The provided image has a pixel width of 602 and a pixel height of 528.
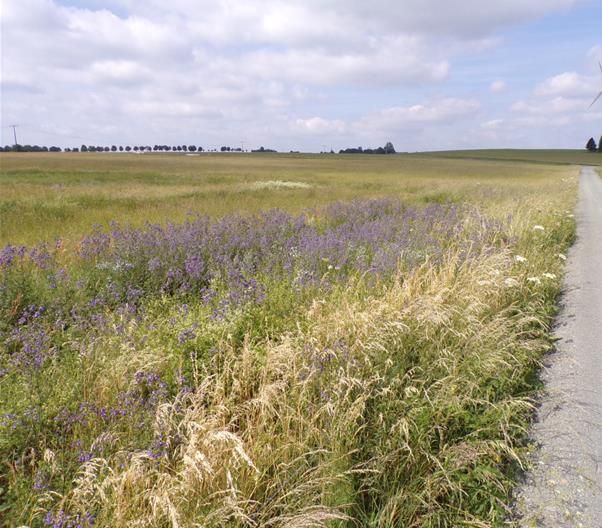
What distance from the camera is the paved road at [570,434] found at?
238 centimetres

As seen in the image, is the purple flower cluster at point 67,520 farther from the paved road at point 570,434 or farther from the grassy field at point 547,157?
the grassy field at point 547,157

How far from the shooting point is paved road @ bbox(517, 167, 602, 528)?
2.38 metres

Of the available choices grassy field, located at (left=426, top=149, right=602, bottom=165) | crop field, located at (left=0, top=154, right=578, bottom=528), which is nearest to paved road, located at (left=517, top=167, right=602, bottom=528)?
crop field, located at (left=0, top=154, right=578, bottom=528)

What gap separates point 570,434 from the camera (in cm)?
300

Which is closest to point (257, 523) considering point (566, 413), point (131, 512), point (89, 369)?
point (131, 512)

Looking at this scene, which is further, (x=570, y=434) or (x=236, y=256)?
(x=236, y=256)

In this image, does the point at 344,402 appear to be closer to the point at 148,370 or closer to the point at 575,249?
the point at 148,370

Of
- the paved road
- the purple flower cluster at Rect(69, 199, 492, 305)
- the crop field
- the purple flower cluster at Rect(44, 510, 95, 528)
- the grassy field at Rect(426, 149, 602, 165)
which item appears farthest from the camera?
the grassy field at Rect(426, 149, 602, 165)

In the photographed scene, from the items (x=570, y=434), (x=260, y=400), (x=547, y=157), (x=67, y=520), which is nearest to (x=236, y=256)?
(x=260, y=400)

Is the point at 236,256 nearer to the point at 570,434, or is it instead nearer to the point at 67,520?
the point at 67,520

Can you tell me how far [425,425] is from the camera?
9.30ft

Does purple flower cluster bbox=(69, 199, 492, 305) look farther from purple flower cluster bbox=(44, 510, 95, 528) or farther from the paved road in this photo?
purple flower cluster bbox=(44, 510, 95, 528)

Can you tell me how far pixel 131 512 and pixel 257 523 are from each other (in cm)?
64

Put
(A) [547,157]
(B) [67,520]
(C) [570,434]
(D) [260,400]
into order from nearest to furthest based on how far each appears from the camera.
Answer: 1. (B) [67,520]
2. (D) [260,400]
3. (C) [570,434]
4. (A) [547,157]
